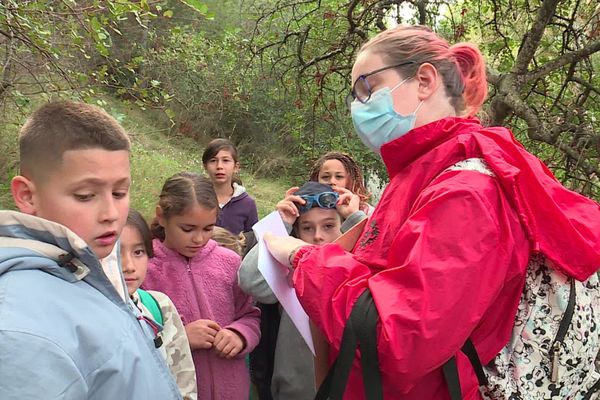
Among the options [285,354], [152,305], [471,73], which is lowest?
[285,354]

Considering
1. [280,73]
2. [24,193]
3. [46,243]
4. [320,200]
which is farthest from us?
[280,73]

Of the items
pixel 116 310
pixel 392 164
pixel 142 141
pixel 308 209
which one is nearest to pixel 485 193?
pixel 392 164

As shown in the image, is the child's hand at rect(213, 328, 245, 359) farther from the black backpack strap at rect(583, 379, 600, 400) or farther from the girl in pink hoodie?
the black backpack strap at rect(583, 379, 600, 400)

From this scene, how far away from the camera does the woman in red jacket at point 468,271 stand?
1.15 meters

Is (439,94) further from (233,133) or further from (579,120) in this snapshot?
(233,133)

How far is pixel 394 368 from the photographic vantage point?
1194 millimetres

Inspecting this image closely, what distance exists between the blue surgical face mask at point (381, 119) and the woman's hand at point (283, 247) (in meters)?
0.40

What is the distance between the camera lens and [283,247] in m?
1.58

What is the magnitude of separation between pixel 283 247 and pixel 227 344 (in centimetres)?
76

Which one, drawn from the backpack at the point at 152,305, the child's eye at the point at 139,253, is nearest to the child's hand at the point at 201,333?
the backpack at the point at 152,305

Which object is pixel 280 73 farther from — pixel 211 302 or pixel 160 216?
pixel 211 302

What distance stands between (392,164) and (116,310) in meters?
0.84

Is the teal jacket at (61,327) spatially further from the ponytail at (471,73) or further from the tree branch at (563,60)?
the tree branch at (563,60)

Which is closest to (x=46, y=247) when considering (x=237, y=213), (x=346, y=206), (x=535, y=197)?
(x=535, y=197)
